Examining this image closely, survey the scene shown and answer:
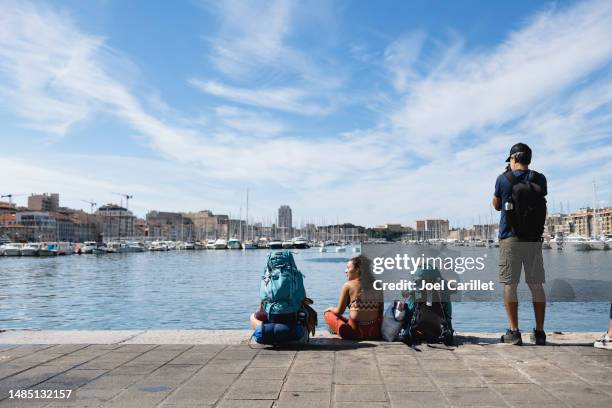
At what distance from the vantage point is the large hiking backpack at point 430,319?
7.51m

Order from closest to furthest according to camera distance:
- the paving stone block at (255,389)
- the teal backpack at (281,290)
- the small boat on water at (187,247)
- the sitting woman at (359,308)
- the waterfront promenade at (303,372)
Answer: the waterfront promenade at (303,372)
the paving stone block at (255,389)
the teal backpack at (281,290)
the sitting woman at (359,308)
the small boat on water at (187,247)

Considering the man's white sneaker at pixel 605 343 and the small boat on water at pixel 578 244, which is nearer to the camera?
the man's white sneaker at pixel 605 343

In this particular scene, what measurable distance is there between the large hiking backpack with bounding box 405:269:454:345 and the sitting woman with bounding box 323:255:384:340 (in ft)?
1.90

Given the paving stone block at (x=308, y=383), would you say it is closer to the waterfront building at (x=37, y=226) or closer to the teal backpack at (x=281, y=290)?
the teal backpack at (x=281, y=290)

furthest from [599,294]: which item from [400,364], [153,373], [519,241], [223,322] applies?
[153,373]

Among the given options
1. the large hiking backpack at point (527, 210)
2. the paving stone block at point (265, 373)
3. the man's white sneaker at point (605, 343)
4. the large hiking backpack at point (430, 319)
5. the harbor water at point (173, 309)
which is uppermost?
the large hiking backpack at point (527, 210)

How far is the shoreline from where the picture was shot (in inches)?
302

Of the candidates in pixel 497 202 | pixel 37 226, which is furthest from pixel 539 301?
pixel 37 226

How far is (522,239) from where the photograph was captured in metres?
7.27

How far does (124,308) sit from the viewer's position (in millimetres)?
25500

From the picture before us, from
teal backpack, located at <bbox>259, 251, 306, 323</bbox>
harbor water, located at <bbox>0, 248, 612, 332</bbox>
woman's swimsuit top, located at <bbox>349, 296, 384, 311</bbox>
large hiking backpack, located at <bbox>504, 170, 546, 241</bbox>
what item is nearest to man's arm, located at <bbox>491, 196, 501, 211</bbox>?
large hiking backpack, located at <bbox>504, 170, 546, 241</bbox>

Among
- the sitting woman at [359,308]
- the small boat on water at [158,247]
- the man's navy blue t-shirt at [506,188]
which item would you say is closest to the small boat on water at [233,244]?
the small boat on water at [158,247]

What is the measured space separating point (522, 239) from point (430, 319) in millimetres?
1599

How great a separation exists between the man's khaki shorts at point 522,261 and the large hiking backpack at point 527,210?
0.34ft
